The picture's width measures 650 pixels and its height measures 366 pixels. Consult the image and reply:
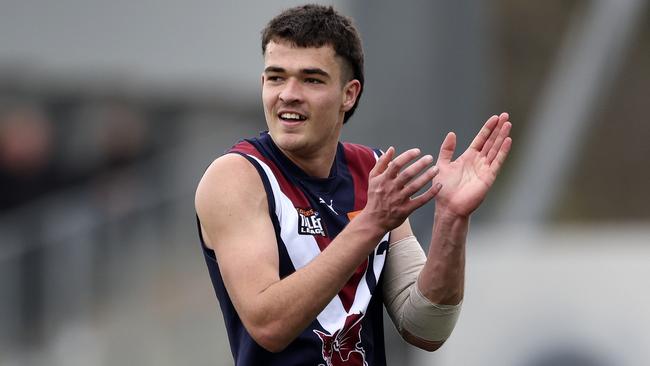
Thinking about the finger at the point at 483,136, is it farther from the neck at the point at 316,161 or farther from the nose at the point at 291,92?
the nose at the point at 291,92

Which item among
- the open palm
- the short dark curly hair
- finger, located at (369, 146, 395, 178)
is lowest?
the open palm

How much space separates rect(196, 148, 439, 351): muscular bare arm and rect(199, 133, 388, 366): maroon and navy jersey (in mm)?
166

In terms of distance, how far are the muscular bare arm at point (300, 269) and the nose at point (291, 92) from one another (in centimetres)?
38

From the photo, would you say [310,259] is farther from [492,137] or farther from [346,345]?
[492,137]

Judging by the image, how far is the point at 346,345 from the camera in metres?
4.93

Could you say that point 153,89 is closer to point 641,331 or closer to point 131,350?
point 131,350

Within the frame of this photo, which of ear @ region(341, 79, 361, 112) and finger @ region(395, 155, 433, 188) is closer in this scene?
finger @ region(395, 155, 433, 188)

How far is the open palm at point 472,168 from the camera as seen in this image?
4.80 m

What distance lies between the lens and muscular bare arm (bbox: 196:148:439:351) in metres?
4.43

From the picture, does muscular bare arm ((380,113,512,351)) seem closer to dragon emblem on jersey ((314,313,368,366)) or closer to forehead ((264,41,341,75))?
dragon emblem on jersey ((314,313,368,366))

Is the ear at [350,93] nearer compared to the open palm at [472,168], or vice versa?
the open palm at [472,168]

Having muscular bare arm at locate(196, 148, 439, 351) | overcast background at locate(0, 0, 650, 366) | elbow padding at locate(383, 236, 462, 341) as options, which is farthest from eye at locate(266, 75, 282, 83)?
overcast background at locate(0, 0, 650, 366)

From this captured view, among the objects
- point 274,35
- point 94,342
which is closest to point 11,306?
point 94,342

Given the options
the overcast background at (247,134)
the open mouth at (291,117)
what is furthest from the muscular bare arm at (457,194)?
the overcast background at (247,134)
